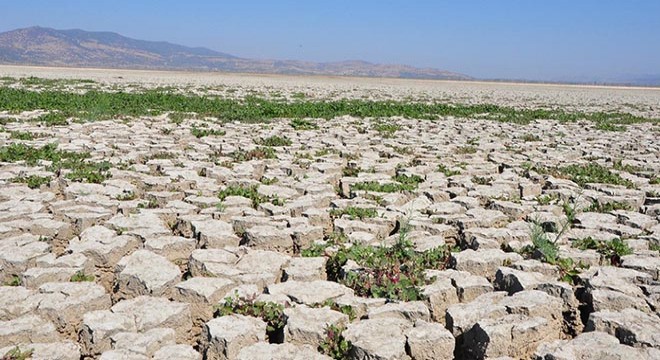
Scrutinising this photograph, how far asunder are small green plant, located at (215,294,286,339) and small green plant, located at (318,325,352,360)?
31 centimetres

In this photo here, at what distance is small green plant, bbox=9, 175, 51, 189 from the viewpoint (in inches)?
251

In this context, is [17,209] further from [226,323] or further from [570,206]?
[570,206]

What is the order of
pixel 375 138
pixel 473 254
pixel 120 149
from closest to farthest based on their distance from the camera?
pixel 473 254 → pixel 120 149 → pixel 375 138

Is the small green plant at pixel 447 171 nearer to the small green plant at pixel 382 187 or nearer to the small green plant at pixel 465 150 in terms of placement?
the small green plant at pixel 382 187

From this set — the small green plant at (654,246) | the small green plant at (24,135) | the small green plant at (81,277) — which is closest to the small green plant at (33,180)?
the small green plant at (81,277)

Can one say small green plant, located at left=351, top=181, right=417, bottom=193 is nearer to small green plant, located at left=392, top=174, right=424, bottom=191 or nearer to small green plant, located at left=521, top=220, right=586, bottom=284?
small green plant, located at left=392, top=174, right=424, bottom=191

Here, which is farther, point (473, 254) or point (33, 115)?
point (33, 115)

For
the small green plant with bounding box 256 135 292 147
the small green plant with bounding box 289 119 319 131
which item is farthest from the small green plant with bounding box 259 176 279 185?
the small green plant with bounding box 289 119 319 131

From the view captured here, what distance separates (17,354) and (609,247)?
4.28m

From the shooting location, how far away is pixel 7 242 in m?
4.52

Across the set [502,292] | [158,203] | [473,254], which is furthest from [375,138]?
[502,292]

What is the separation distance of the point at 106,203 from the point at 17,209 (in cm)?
76

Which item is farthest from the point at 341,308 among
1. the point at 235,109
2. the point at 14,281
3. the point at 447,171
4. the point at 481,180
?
the point at 235,109

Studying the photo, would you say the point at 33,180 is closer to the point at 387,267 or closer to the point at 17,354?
the point at 17,354
